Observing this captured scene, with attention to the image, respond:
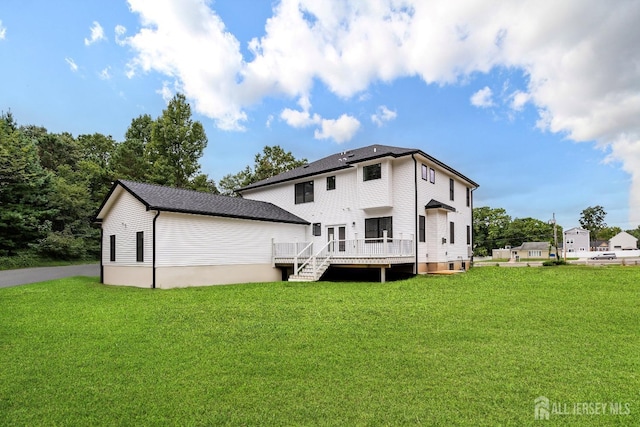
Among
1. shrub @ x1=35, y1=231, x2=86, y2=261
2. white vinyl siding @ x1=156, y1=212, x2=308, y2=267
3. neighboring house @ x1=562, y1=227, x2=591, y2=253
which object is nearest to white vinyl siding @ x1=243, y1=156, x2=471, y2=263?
white vinyl siding @ x1=156, y1=212, x2=308, y2=267

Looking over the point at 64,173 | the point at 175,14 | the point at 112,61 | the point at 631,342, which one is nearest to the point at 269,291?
the point at 631,342

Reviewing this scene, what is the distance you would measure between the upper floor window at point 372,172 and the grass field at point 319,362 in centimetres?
843

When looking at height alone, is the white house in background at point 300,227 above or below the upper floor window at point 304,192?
below

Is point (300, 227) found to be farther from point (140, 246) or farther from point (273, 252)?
point (140, 246)

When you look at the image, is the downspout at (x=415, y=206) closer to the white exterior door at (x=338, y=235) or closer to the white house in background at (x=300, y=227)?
the white house in background at (x=300, y=227)

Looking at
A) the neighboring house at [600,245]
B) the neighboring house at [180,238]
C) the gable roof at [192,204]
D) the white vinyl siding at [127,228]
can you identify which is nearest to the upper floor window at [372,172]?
the gable roof at [192,204]

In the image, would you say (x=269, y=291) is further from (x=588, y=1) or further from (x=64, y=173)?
(x=64, y=173)

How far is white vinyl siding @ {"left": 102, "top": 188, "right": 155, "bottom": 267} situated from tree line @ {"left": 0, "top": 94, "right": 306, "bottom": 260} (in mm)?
13505

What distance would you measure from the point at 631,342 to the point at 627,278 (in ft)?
32.9

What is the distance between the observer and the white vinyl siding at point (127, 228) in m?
13.3

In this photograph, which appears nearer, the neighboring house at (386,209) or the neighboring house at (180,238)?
the neighboring house at (180,238)

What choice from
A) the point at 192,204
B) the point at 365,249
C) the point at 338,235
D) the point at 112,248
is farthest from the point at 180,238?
the point at 338,235

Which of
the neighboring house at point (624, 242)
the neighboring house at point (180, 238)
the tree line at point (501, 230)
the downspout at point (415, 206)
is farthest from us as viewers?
the neighboring house at point (624, 242)

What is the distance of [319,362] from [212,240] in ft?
36.5
